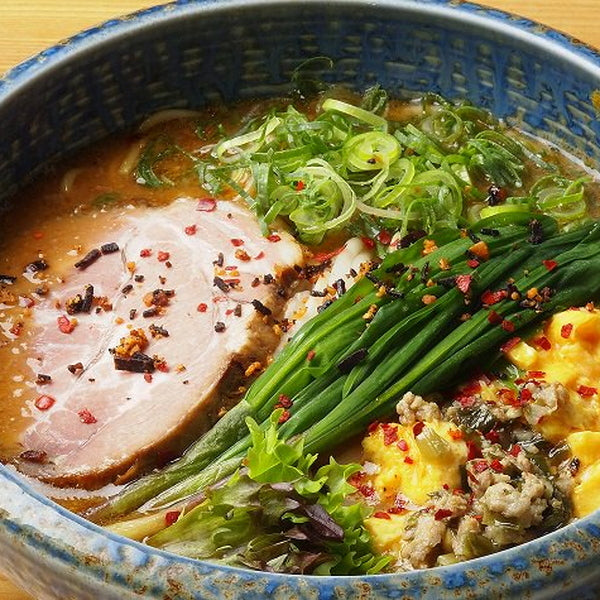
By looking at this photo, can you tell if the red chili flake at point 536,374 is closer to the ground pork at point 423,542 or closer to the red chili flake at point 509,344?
the red chili flake at point 509,344

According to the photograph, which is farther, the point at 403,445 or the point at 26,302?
the point at 26,302

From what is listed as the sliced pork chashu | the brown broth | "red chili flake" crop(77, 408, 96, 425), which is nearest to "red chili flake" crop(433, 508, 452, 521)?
the sliced pork chashu

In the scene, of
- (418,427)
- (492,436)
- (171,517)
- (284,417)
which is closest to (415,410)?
(418,427)

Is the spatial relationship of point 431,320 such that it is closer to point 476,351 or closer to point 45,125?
point 476,351

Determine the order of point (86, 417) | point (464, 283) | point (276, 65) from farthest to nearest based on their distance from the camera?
point (276, 65)
point (464, 283)
point (86, 417)

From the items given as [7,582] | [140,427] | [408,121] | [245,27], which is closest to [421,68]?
[408,121]

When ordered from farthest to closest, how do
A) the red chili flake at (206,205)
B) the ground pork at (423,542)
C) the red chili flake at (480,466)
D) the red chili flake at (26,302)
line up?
the red chili flake at (206,205), the red chili flake at (26,302), the red chili flake at (480,466), the ground pork at (423,542)

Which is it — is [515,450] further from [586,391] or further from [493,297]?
[493,297]

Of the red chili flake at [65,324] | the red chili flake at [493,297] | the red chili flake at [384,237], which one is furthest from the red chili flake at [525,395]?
the red chili flake at [65,324]
